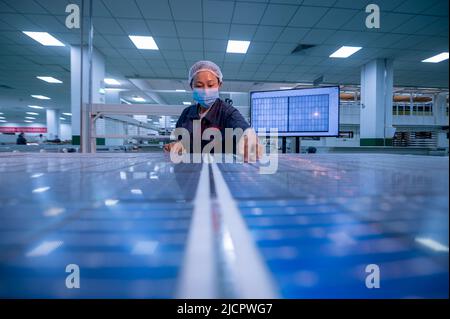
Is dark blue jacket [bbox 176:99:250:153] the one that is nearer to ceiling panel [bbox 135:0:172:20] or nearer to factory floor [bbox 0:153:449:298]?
factory floor [bbox 0:153:449:298]

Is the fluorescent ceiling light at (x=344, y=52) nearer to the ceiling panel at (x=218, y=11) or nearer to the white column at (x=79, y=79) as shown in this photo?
the ceiling panel at (x=218, y=11)

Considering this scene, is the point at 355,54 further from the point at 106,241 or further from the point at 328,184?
the point at 106,241

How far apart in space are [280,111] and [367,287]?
1.86m

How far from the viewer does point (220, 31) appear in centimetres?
410

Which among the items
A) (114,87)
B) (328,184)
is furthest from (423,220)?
(114,87)

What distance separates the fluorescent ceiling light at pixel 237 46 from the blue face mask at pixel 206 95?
343 cm

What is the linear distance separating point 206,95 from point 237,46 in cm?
367

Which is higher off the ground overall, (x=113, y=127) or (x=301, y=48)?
(x=301, y=48)

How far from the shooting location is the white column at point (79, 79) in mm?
4969

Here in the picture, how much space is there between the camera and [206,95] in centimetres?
153

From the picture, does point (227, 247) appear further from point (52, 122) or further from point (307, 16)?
point (52, 122)

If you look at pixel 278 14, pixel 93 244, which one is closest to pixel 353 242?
pixel 93 244

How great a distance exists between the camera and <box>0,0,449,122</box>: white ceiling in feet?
11.1
